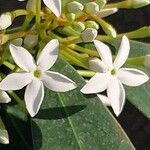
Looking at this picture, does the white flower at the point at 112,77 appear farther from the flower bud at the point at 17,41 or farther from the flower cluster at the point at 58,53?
the flower bud at the point at 17,41

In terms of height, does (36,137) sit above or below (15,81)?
below

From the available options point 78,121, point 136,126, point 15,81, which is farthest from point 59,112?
point 136,126

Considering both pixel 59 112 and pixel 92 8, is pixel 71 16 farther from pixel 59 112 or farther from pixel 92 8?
pixel 59 112

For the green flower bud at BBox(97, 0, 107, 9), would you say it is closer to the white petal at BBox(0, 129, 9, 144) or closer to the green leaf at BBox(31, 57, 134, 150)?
the green leaf at BBox(31, 57, 134, 150)

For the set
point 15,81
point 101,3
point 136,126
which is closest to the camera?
point 15,81

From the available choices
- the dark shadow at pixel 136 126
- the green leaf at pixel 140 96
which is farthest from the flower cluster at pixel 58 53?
the dark shadow at pixel 136 126
